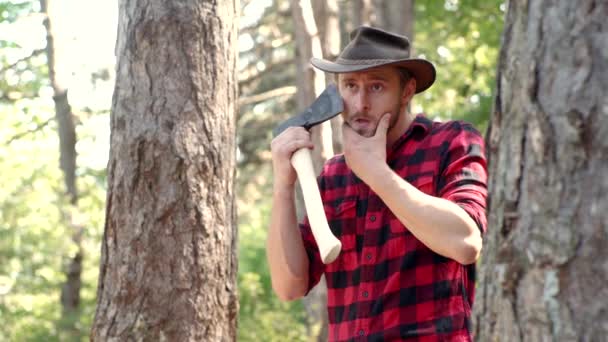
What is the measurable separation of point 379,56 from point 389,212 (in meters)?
0.64

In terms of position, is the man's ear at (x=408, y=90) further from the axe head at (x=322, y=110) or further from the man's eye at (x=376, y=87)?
the axe head at (x=322, y=110)

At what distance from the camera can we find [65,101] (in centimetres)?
1539

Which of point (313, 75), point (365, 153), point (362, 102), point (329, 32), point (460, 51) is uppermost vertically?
point (460, 51)

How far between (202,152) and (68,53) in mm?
11616

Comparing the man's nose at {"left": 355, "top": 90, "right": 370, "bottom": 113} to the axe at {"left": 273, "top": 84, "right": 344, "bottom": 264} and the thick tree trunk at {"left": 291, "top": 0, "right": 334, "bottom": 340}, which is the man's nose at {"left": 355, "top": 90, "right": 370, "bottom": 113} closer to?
the axe at {"left": 273, "top": 84, "right": 344, "bottom": 264}

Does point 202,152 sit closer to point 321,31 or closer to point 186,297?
point 186,297

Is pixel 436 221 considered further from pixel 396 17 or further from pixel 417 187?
pixel 396 17

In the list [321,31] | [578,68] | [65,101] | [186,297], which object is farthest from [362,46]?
[65,101]

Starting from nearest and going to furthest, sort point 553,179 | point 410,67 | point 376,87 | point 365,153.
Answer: point 553,179 → point 365,153 → point 376,87 → point 410,67

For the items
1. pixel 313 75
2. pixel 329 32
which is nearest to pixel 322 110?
pixel 313 75

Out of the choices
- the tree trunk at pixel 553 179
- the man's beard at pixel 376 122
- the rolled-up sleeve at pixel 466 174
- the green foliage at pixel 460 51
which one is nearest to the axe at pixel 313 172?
the man's beard at pixel 376 122

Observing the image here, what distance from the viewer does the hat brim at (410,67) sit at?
12.6 feet

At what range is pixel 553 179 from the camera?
2.08 meters

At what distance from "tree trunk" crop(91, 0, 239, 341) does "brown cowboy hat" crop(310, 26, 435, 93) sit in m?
0.71
